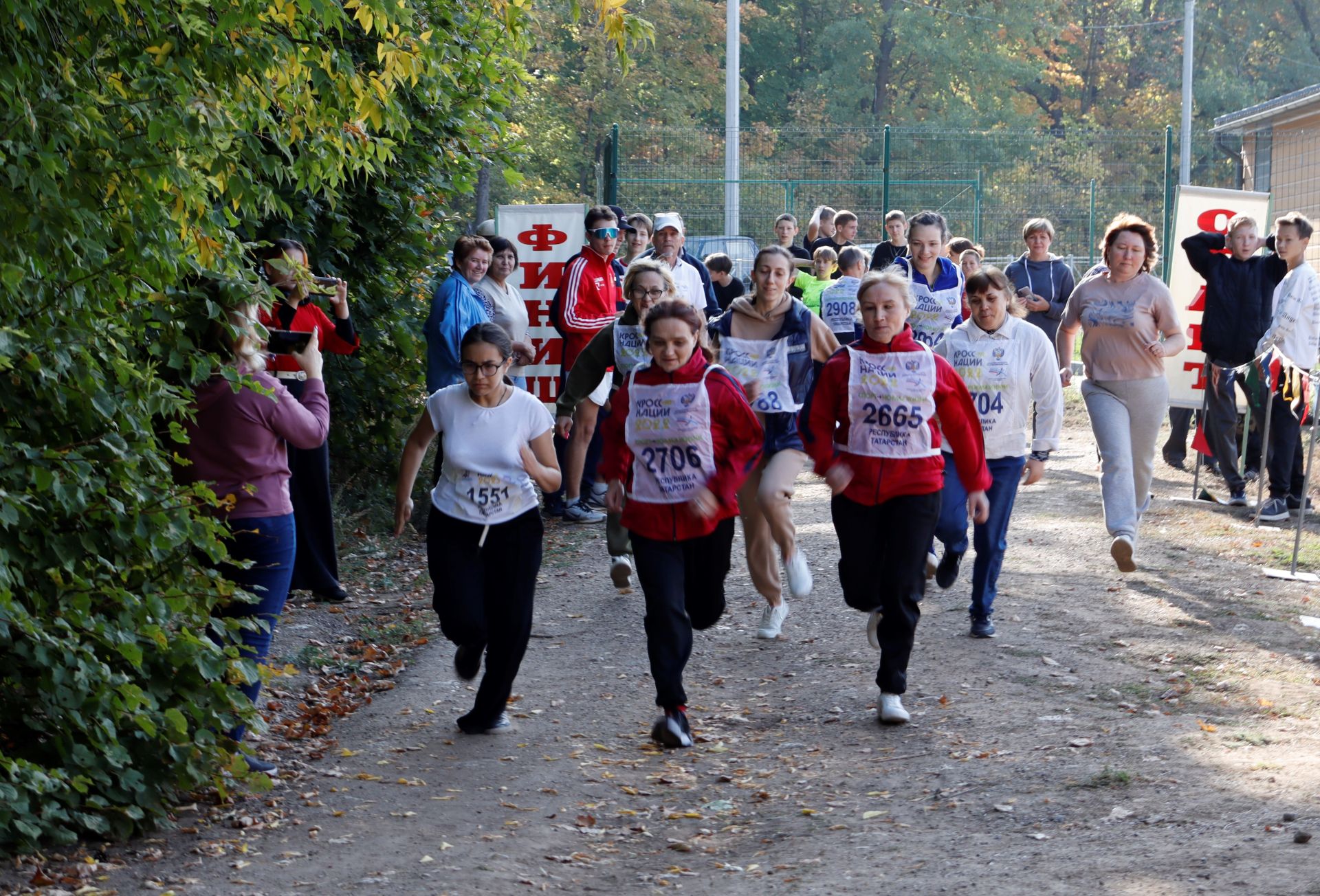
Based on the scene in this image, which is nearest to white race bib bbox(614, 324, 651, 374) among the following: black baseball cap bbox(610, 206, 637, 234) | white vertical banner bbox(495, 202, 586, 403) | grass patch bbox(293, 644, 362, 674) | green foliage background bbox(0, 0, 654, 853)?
grass patch bbox(293, 644, 362, 674)

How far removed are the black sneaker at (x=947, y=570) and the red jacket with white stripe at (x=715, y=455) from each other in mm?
2601

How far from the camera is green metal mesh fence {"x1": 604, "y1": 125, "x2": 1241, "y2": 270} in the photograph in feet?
70.3

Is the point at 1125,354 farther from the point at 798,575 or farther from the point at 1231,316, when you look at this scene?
the point at 1231,316

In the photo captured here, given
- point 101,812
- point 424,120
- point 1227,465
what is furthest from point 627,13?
point 1227,465

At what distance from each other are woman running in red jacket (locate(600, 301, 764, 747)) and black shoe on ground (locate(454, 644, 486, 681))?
766 millimetres

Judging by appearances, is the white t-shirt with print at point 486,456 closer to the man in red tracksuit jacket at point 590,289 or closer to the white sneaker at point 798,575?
the white sneaker at point 798,575

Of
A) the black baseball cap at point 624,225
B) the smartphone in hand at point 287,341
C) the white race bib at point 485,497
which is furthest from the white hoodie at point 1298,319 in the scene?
the smartphone in hand at point 287,341

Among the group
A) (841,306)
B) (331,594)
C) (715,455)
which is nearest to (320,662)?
(331,594)

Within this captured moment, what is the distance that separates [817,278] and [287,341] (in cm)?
841

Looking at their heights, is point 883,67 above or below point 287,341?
above

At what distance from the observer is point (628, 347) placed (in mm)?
8312

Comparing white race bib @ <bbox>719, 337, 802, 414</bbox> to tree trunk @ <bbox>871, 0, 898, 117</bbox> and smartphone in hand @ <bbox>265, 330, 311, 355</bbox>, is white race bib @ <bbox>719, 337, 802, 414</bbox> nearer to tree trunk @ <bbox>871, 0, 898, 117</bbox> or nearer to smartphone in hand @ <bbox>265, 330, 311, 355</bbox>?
smartphone in hand @ <bbox>265, 330, 311, 355</bbox>

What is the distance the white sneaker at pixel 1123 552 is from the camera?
896 centimetres

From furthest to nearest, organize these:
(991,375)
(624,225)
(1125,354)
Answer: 1. (624,225)
2. (1125,354)
3. (991,375)
